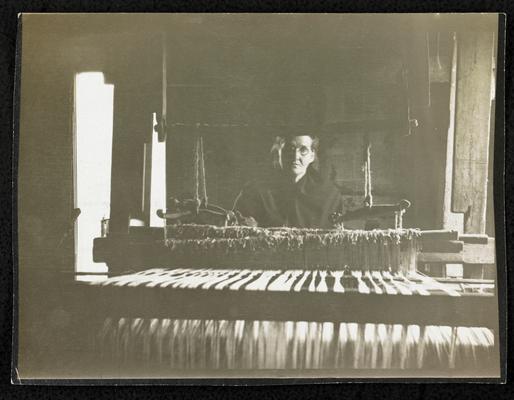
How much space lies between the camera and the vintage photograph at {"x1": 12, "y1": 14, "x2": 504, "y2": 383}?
746mm

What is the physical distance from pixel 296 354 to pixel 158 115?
0.50m

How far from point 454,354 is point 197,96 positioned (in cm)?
66

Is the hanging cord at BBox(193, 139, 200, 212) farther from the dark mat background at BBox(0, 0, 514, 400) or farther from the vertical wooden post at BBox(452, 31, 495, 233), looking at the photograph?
the vertical wooden post at BBox(452, 31, 495, 233)

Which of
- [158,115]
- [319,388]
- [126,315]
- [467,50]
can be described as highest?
[467,50]

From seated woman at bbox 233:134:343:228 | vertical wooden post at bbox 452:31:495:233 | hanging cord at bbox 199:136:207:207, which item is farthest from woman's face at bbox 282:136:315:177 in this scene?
vertical wooden post at bbox 452:31:495:233

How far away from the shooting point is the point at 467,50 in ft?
2.46

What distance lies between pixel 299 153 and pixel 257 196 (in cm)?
11

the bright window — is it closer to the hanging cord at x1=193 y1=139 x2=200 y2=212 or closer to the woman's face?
the hanging cord at x1=193 y1=139 x2=200 y2=212

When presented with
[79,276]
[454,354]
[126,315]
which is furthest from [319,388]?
[79,276]

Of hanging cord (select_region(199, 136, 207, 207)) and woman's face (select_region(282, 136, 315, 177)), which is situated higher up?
woman's face (select_region(282, 136, 315, 177))

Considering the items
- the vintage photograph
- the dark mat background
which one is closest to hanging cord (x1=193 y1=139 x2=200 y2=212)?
the vintage photograph

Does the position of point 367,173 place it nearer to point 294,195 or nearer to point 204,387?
point 294,195
